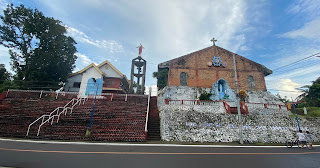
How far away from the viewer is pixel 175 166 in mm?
4578

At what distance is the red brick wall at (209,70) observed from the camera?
19.5 meters

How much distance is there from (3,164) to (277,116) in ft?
60.1

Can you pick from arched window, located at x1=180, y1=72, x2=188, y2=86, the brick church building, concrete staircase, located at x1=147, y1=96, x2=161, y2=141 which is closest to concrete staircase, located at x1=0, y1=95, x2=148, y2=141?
concrete staircase, located at x1=147, y1=96, x2=161, y2=141

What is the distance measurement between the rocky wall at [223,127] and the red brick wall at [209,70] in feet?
25.6

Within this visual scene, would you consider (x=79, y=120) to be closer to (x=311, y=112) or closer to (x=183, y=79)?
(x=183, y=79)

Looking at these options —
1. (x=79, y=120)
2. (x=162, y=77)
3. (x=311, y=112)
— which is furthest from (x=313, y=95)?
(x=79, y=120)

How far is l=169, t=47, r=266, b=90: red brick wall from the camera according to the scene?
19516 mm

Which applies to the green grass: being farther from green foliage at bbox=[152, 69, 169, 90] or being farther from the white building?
the white building

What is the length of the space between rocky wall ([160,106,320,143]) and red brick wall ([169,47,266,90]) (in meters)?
7.80

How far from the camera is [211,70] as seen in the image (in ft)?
66.7

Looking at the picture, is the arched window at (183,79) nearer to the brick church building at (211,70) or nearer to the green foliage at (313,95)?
the brick church building at (211,70)

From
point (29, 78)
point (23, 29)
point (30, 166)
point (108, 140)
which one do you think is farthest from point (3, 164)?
point (23, 29)

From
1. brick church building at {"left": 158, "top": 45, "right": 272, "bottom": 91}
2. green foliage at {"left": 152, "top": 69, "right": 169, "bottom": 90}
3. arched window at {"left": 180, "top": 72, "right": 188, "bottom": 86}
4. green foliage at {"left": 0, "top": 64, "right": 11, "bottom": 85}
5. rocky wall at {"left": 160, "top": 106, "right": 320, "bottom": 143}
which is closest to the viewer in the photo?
rocky wall at {"left": 160, "top": 106, "right": 320, "bottom": 143}

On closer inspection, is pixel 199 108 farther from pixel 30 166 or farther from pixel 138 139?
pixel 30 166
